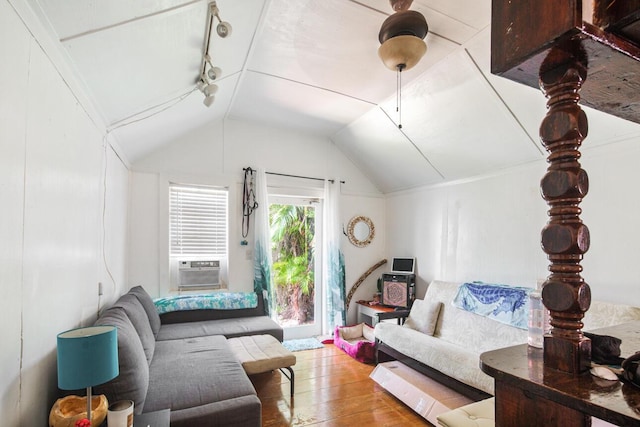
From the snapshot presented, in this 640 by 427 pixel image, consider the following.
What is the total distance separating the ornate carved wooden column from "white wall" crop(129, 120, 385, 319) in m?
3.76

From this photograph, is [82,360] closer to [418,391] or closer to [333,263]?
[418,391]

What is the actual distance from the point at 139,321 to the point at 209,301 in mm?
1258

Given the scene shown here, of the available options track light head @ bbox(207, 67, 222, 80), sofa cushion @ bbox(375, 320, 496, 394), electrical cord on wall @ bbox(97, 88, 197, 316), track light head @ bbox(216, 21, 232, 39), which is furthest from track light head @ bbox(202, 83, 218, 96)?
sofa cushion @ bbox(375, 320, 496, 394)

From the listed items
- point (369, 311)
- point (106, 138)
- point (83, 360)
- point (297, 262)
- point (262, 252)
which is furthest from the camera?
point (297, 262)

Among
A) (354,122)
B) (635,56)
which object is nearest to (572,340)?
(635,56)

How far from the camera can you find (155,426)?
1556 millimetres

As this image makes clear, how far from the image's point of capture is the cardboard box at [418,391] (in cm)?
246

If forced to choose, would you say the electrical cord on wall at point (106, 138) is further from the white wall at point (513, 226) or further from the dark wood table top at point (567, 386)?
the white wall at point (513, 226)

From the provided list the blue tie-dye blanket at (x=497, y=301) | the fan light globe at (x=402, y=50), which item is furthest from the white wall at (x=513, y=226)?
the fan light globe at (x=402, y=50)

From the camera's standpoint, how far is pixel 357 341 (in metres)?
4.23

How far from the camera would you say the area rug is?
4090mm

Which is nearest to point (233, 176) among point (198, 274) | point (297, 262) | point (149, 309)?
point (198, 274)

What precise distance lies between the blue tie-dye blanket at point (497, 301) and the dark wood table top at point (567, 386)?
2.21 m

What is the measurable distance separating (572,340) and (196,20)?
2.21m
